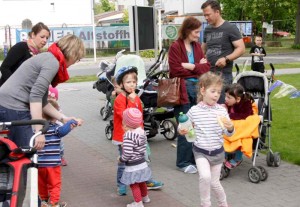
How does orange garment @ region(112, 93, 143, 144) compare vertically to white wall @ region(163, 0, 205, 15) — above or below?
below

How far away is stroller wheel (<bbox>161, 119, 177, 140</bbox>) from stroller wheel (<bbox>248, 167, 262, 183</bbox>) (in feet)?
8.57

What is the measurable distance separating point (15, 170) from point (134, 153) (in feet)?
5.53

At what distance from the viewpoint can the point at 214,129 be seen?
15.7ft

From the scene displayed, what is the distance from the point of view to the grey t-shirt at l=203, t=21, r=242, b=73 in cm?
660

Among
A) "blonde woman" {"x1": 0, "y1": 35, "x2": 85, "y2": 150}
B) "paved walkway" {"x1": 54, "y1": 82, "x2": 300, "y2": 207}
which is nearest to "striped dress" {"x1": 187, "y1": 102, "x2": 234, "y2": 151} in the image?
"paved walkway" {"x1": 54, "y1": 82, "x2": 300, "y2": 207}

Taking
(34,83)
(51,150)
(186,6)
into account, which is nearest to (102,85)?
(51,150)

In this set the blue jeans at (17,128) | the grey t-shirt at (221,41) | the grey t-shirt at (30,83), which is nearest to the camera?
the grey t-shirt at (30,83)

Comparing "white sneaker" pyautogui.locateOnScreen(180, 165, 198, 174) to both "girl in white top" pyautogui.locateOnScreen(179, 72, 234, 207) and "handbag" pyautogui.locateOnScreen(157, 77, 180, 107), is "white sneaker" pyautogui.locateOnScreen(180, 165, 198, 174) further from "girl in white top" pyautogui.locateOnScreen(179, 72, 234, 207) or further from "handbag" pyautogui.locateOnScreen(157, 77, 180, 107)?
"girl in white top" pyautogui.locateOnScreen(179, 72, 234, 207)

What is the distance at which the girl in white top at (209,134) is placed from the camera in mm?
4756

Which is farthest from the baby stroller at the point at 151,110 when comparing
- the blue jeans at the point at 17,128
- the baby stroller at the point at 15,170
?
the baby stroller at the point at 15,170

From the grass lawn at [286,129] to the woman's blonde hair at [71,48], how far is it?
364 cm

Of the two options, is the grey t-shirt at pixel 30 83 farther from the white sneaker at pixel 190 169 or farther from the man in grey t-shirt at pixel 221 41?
the man in grey t-shirt at pixel 221 41

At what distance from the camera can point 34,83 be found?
14.6 feet

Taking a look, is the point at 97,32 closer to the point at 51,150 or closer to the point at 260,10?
the point at 260,10
